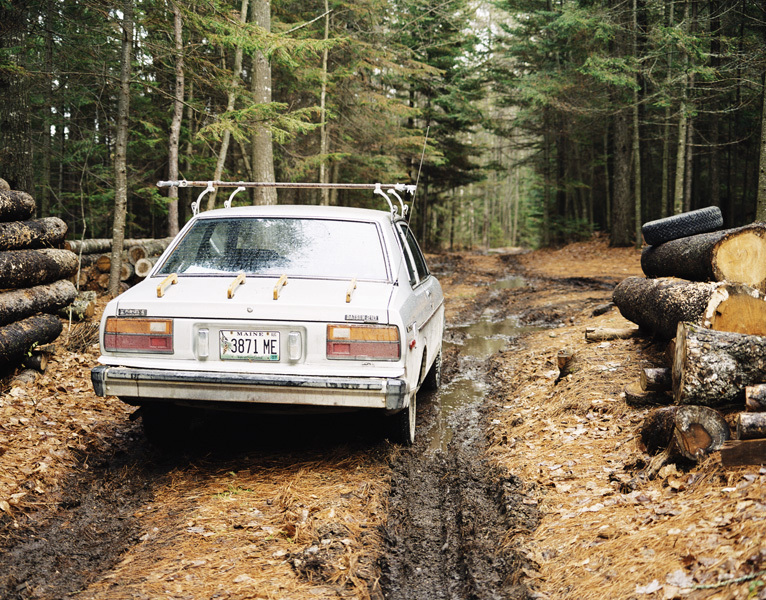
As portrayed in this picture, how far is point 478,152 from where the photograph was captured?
104ft

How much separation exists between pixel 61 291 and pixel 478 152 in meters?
26.8

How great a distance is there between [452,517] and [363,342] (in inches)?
51.1

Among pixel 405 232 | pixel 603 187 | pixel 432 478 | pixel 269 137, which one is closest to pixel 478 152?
pixel 603 187

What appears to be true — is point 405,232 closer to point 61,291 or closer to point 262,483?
point 262,483

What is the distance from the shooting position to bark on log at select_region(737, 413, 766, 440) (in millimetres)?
3461

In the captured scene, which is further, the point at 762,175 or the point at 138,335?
the point at 762,175

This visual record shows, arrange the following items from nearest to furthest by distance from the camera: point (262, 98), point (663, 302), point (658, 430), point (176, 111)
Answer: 1. point (658, 430)
2. point (663, 302)
3. point (176, 111)
4. point (262, 98)

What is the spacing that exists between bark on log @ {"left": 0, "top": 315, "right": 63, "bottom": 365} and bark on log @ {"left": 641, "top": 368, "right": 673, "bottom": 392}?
612 cm

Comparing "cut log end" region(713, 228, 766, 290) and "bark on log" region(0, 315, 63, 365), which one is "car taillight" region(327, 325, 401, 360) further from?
"bark on log" region(0, 315, 63, 365)

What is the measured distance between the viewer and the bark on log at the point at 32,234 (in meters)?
7.02

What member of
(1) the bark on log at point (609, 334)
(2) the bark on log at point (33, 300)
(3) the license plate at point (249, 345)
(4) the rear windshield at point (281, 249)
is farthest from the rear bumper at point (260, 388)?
(1) the bark on log at point (609, 334)

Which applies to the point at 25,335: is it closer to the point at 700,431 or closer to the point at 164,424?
the point at 164,424

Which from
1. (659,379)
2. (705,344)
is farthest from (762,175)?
(705,344)

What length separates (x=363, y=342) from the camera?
417 centimetres
